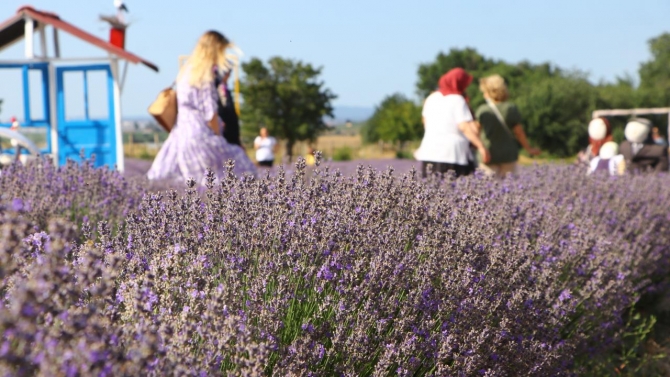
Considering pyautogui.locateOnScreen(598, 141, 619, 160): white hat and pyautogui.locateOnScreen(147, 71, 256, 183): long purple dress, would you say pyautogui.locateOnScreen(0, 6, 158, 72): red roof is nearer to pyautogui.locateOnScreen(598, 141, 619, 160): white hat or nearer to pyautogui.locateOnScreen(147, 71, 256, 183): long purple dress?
pyautogui.locateOnScreen(147, 71, 256, 183): long purple dress

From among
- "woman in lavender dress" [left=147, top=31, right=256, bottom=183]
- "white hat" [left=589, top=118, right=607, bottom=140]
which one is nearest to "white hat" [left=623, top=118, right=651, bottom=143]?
"white hat" [left=589, top=118, right=607, bottom=140]

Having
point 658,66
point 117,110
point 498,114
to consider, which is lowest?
point 498,114

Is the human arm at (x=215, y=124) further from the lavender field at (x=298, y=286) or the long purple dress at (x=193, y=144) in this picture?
the lavender field at (x=298, y=286)

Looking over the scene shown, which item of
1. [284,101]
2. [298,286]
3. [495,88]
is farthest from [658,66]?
[298,286]

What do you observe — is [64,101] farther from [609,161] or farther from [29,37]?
[609,161]

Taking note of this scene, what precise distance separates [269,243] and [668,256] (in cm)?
501

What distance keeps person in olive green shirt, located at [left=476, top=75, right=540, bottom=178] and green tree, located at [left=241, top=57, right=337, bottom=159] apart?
112ft

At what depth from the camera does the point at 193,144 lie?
721cm

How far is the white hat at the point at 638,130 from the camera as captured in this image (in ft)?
31.6

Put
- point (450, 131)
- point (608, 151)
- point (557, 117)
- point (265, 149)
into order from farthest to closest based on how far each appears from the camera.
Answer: point (557, 117) < point (265, 149) < point (608, 151) < point (450, 131)

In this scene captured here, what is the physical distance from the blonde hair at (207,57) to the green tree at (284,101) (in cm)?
3481

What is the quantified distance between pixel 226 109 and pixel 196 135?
0.45m

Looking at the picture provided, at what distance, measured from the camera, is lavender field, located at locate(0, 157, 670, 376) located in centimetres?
136

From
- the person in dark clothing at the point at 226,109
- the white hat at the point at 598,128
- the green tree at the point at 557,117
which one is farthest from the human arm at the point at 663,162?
the green tree at the point at 557,117
